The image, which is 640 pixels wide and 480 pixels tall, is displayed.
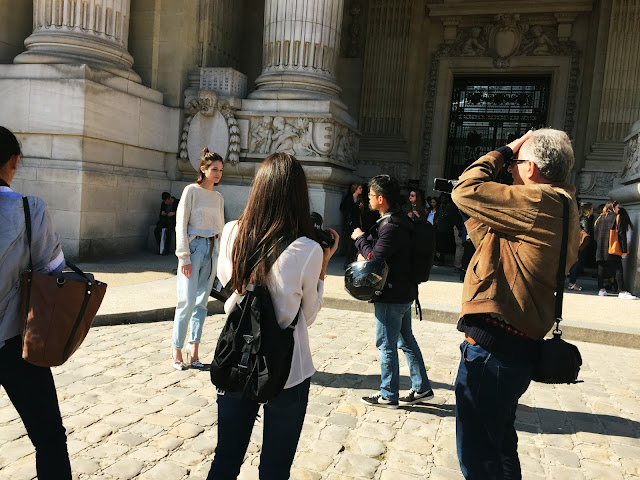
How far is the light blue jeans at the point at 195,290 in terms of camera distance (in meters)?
4.83

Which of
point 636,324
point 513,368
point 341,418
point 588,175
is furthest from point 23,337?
point 588,175

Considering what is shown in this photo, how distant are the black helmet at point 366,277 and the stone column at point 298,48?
834 centimetres

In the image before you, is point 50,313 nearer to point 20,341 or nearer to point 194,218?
point 20,341

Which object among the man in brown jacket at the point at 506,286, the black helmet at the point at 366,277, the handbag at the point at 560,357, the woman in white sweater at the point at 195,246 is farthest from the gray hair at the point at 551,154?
the woman in white sweater at the point at 195,246

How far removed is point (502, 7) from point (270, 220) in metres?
16.0

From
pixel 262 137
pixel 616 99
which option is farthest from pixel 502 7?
pixel 262 137

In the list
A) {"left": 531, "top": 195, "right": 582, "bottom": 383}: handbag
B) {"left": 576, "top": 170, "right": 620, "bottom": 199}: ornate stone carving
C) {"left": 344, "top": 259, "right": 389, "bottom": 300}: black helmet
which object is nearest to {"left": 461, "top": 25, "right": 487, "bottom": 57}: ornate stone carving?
{"left": 576, "top": 170, "right": 620, "bottom": 199}: ornate stone carving

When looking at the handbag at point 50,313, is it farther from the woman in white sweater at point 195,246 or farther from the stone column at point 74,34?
the stone column at point 74,34

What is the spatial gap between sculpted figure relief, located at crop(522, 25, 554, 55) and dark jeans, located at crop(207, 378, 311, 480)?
16.3 m

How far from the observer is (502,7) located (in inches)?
620

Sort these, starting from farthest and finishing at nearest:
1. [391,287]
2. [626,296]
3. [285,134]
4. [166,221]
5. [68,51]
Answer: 1. [285,134]
2. [166,221]
3. [68,51]
4. [626,296]
5. [391,287]

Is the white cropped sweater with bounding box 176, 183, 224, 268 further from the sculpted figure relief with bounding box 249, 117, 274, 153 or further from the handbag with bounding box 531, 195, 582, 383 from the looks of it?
the sculpted figure relief with bounding box 249, 117, 274, 153

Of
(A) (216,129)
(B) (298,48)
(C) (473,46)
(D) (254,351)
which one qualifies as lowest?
(D) (254,351)

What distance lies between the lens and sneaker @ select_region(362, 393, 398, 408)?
429 cm
